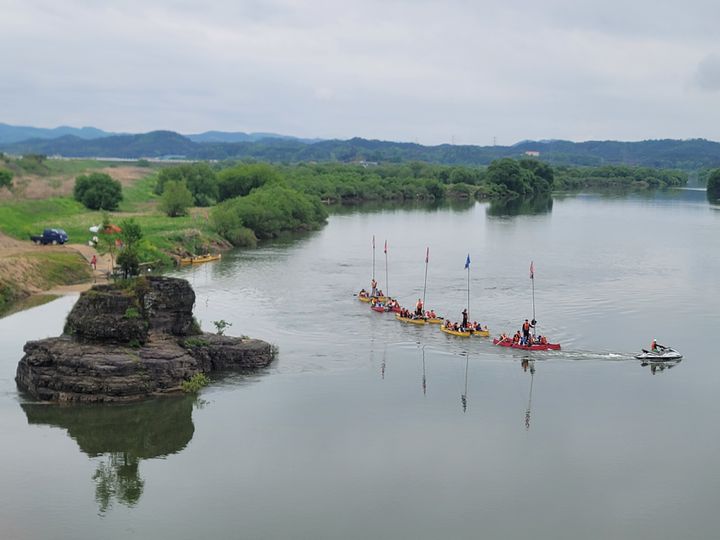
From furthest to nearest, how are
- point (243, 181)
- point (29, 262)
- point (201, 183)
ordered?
1. point (201, 183)
2. point (243, 181)
3. point (29, 262)

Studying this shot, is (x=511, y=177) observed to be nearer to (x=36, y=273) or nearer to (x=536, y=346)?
(x=36, y=273)

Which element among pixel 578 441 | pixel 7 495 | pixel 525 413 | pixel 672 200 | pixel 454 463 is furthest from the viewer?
pixel 672 200

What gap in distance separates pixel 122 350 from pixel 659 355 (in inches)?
1142

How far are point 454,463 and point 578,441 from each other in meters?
6.07

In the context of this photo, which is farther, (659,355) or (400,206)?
(400,206)

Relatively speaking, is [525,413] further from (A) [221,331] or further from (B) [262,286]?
(B) [262,286]

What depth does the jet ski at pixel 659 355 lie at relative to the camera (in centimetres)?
4900

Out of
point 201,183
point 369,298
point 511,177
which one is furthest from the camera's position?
point 511,177

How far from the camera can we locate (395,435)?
122ft

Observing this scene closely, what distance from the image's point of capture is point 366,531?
29359 millimetres

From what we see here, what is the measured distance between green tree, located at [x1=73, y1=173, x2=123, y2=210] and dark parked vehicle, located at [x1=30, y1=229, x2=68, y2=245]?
30259 millimetres

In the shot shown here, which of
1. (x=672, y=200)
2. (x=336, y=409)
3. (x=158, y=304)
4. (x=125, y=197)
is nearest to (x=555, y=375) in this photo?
(x=336, y=409)

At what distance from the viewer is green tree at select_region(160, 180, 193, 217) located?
10938 cm

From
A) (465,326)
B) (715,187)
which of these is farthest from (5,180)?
(715,187)
